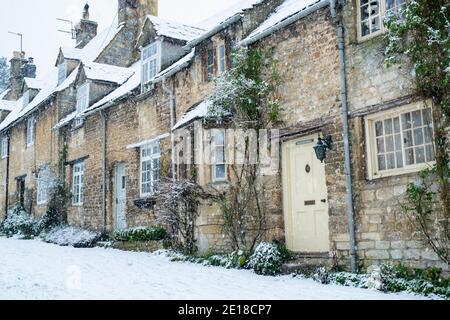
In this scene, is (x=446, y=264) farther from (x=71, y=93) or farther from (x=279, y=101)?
(x=71, y=93)

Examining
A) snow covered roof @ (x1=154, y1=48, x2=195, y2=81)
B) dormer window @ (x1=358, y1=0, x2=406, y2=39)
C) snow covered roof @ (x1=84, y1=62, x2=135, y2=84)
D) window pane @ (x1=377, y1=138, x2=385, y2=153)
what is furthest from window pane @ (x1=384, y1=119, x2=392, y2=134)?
snow covered roof @ (x1=84, y1=62, x2=135, y2=84)

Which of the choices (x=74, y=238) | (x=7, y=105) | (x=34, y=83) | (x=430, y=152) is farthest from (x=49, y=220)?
(x=430, y=152)

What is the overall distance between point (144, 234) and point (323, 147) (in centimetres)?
684

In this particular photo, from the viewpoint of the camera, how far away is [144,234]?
13.9 meters

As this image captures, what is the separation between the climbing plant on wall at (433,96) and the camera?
7355 millimetres

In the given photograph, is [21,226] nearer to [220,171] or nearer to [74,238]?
[74,238]

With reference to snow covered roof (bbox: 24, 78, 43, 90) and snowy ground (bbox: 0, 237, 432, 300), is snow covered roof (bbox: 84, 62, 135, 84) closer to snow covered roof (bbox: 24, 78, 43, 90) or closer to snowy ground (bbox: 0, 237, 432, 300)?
snow covered roof (bbox: 24, 78, 43, 90)

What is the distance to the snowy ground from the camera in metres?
6.64

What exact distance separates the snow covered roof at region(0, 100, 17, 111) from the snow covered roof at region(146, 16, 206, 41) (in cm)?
1886

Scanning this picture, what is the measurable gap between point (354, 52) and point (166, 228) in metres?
7.53

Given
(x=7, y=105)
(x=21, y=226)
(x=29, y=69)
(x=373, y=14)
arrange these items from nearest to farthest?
(x=373, y=14), (x=21, y=226), (x=7, y=105), (x=29, y=69)

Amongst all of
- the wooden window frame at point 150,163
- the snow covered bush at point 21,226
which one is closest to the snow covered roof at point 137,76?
the wooden window frame at point 150,163

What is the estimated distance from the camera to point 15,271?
29.2 feet
